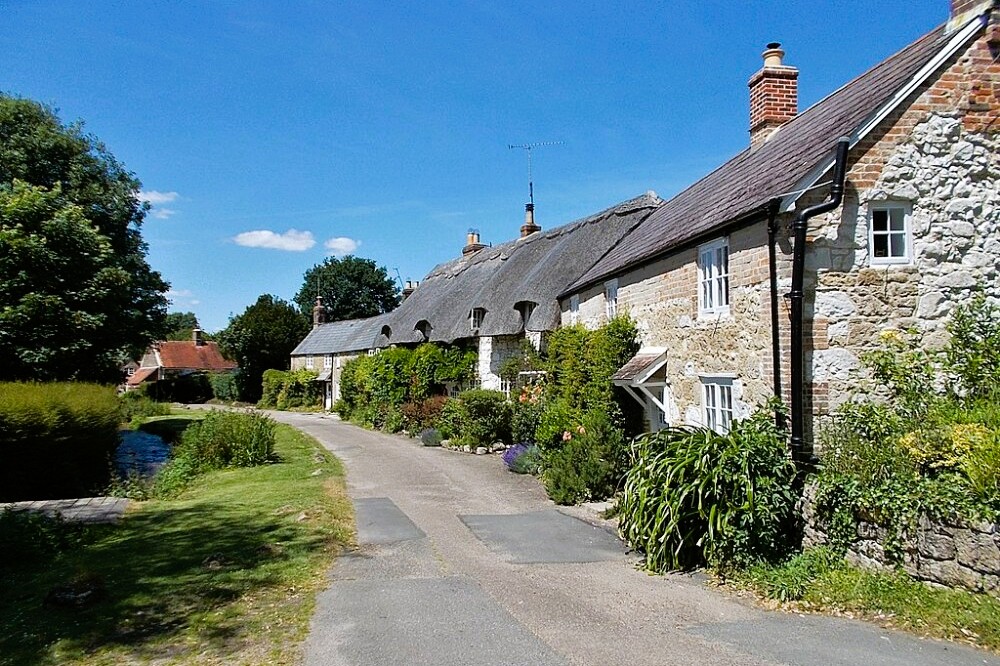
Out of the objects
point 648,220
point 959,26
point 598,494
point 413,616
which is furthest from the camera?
point 648,220

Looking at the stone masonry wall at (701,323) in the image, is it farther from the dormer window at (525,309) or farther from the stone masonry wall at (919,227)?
the dormer window at (525,309)

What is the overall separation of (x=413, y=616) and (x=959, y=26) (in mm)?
11110

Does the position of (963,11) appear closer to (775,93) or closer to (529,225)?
(775,93)

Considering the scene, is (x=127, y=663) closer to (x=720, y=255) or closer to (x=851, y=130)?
(x=720, y=255)

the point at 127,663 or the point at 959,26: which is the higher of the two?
the point at 959,26

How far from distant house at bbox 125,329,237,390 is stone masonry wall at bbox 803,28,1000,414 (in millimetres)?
66003

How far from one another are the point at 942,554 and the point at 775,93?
36.1ft

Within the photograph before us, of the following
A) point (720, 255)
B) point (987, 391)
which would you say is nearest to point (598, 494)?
point (720, 255)

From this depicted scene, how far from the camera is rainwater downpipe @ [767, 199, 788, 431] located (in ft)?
A: 32.0

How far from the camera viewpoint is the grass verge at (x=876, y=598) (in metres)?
6.62

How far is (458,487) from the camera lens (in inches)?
626

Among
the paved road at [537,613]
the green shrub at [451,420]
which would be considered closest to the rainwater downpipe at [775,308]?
the paved road at [537,613]

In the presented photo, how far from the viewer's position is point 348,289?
75375 mm

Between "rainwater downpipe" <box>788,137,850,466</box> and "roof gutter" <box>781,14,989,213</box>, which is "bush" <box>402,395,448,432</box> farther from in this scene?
"roof gutter" <box>781,14,989,213</box>
